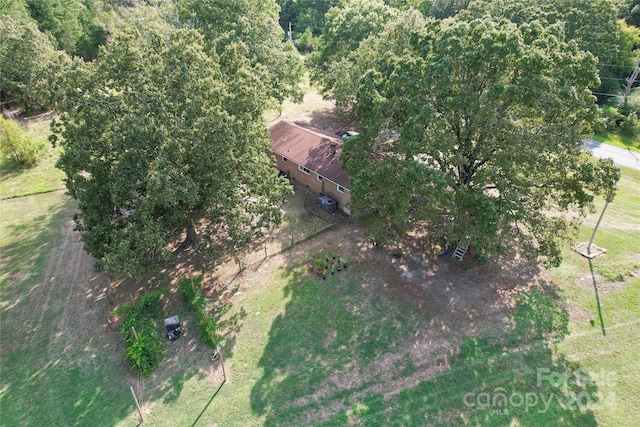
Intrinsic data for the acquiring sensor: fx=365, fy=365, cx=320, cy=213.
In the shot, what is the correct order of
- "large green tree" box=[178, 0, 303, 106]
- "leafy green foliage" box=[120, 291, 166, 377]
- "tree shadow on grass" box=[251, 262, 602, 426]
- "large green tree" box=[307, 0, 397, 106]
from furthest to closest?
1. "large green tree" box=[307, 0, 397, 106]
2. "large green tree" box=[178, 0, 303, 106]
3. "leafy green foliage" box=[120, 291, 166, 377]
4. "tree shadow on grass" box=[251, 262, 602, 426]

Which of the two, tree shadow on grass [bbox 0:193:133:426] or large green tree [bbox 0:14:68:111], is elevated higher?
large green tree [bbox 0:14:68:111]

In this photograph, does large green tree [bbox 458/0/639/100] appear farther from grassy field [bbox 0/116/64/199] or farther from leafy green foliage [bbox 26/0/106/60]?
leafy green foliage [bbox 26/0/106/60]

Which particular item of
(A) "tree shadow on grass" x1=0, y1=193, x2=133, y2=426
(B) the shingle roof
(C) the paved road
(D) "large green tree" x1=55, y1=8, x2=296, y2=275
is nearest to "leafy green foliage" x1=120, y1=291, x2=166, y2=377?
(A) "tree shadow on grass" x1=0, y1=193, x2=133, y2=426

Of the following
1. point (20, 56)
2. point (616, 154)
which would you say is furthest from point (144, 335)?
point (20, 56)

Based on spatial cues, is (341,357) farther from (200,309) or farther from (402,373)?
(200,309)

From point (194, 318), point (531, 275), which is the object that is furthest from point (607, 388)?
point (194, 318)

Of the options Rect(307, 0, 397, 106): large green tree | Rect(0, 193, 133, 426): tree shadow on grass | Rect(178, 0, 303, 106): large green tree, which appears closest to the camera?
Rect(0, 193, 133, 426): tree shadow on grass

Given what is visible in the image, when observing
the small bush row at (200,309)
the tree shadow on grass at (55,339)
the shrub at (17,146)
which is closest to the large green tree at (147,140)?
the small bush row at (200,309)
